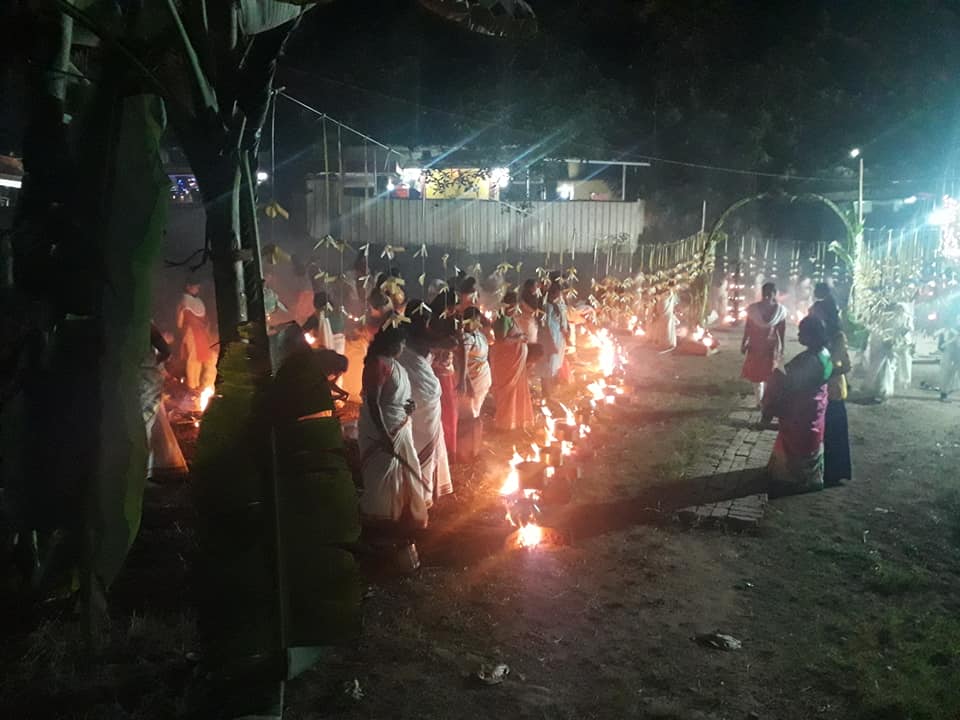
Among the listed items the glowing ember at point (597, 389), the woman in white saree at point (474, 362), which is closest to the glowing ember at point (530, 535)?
the woman in white saree at point (474, 362)

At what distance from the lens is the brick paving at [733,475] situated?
7757 mm

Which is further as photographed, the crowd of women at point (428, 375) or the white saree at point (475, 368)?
the white saree at point (475, 368)

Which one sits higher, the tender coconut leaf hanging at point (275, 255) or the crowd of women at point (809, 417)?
the tender coconut leaf hanging at point (275, 255)

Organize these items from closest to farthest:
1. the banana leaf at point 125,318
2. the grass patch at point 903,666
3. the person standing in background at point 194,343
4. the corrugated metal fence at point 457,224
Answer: the banana leaf at point 125,318 < the grass patch at point 903,666 < the person standing in background at point 194,343 < the corrugated metal fence at point 457,224

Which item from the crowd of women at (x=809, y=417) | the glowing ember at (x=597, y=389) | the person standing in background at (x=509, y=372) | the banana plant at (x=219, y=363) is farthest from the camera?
the glowing ember at (x=597, y=389)

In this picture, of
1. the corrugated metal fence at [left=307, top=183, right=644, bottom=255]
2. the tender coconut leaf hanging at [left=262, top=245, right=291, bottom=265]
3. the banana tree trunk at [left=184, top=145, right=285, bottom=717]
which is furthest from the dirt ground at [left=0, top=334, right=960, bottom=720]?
the corrugated metal fence at [left=307, top=183, right=644, bottom=255]

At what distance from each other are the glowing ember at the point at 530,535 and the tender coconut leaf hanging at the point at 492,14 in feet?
14.7

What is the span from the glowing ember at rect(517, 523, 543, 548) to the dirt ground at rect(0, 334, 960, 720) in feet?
0.49

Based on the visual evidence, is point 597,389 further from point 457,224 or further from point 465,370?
point 457,224

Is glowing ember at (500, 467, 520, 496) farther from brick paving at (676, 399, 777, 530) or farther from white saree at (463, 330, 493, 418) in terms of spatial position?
brick paving at (676, 399, 777, 530)

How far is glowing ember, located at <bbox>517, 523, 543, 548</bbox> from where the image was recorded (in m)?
7.06

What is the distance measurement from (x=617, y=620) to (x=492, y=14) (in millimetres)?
4266

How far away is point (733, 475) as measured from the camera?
912cm

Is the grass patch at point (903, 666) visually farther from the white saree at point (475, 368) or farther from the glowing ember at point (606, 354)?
the glowing ember at point (606, 354)
